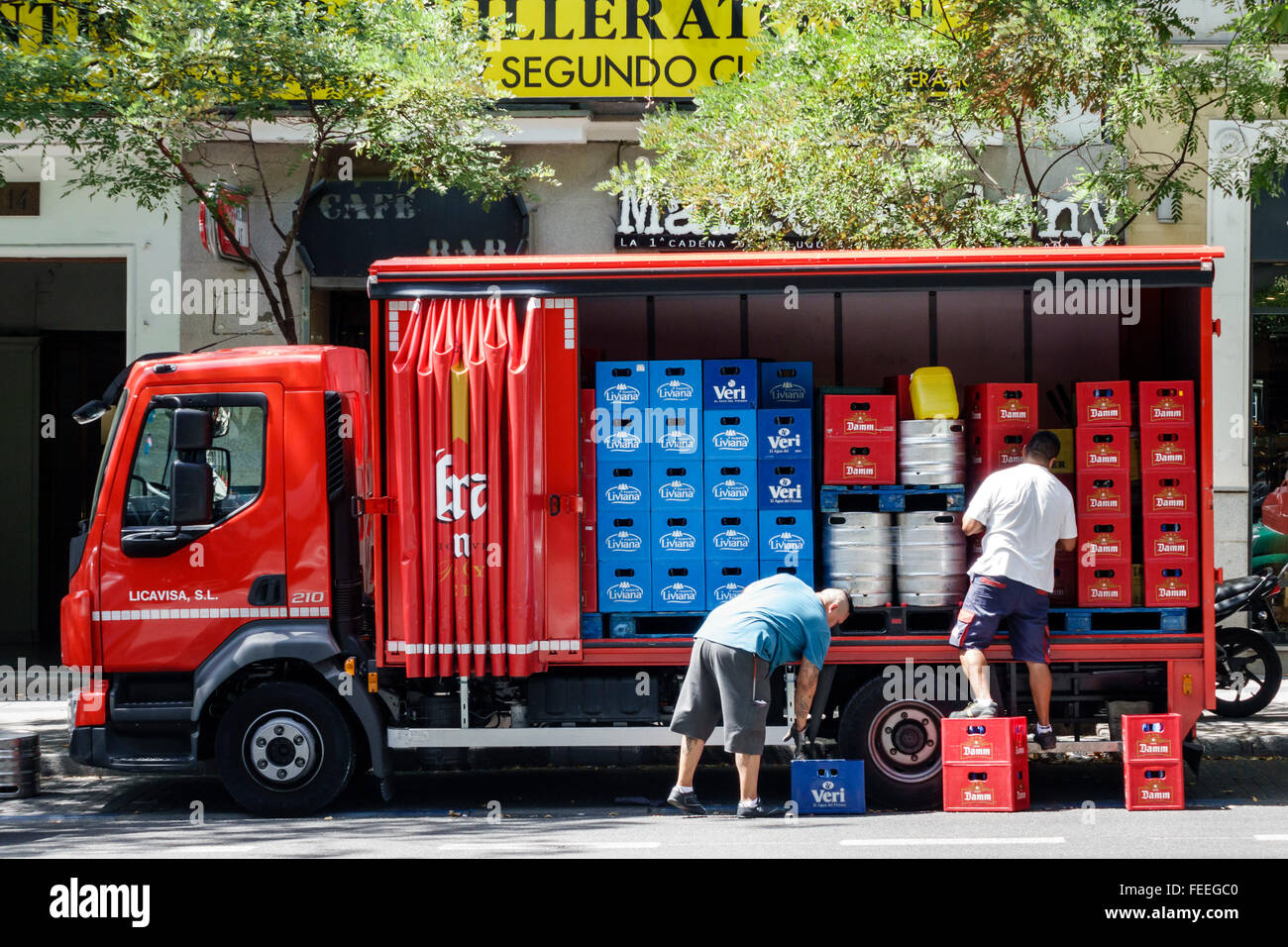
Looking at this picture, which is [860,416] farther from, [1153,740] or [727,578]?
[1153,740]

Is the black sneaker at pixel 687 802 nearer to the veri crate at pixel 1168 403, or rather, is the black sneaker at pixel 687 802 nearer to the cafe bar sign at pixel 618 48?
the veri crate at pixel 1168 403

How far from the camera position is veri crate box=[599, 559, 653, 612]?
25.6ft

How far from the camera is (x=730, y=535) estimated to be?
25.7 feet

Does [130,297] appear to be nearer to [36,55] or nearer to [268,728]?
[36,55]

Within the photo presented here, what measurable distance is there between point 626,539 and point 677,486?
1.36 feet

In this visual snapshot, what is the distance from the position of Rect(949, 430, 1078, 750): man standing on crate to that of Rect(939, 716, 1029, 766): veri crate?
11 centimetres

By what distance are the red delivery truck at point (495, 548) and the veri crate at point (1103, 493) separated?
0.17 meters

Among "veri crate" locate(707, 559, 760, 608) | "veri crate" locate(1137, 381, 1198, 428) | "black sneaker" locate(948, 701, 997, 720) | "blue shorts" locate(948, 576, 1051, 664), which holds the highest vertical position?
"veri crate" locate(1137, 381, 1198, 428)

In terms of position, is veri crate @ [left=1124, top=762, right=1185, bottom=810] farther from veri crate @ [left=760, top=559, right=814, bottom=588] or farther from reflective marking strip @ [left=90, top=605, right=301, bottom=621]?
reflective marking strip @ [left=90, top=605, right=301, bottom=621]

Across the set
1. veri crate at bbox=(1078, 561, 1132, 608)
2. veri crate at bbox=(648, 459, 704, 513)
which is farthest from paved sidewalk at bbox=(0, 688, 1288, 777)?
veri crate at bbox=(648, 459, 704, 513)

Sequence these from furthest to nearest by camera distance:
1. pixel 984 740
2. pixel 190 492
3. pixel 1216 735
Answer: pixel 1216 735 < pixel 190 492 < pixel 984 740

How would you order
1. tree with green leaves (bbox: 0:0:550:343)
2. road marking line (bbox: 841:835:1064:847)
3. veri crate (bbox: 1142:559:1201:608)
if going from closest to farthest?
road marking line (bbox: 841:835:1064:847), veri crate (bbox: 1142:559:1201:608), tree with green leaves (bbox: 0:0:550:343)

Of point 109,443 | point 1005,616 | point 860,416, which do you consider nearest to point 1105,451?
point 1005,616
